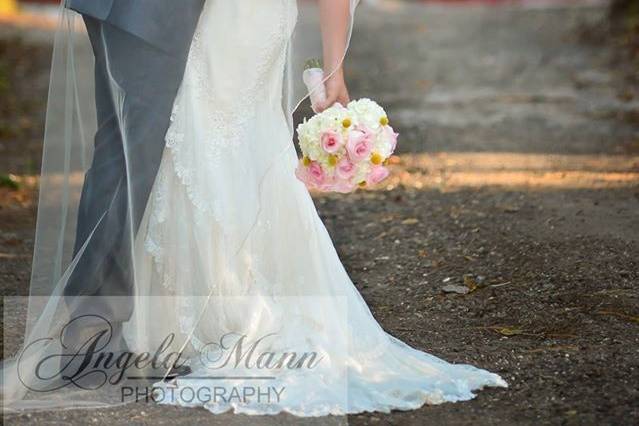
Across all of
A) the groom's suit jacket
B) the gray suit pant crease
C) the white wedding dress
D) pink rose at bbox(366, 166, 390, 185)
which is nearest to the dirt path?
the white wedding dress

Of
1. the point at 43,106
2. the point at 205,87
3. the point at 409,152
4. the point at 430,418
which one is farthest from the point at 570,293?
the point at 43,106

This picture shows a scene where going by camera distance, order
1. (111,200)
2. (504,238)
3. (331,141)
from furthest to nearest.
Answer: (504,238)
(111,200)
(331,141)

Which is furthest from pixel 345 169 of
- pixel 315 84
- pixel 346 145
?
pixel 315 84

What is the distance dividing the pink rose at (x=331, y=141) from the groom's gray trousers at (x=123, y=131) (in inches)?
21.8

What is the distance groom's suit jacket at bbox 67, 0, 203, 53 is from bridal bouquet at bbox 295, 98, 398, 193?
0.54 metres

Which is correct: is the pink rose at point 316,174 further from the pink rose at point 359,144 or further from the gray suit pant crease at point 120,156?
the gray suit pant crease at point 120,156

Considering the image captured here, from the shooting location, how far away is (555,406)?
150 inches

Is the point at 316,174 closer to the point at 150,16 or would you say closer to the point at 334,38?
the point at 334,38

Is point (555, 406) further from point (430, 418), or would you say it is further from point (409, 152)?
point (409, 152)

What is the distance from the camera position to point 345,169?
395cm

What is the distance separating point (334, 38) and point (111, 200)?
0.95 metres

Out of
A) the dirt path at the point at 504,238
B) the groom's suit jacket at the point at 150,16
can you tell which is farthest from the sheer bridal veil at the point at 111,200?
the dirt path at the point at 504,238

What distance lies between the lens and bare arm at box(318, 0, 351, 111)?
4.02 metres

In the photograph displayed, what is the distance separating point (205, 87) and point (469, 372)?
135 centimetres
